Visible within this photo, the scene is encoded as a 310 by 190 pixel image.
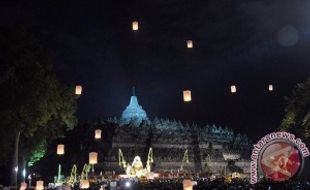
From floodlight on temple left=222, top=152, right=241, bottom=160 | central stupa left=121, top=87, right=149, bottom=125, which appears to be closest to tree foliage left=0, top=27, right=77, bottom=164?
floodlight on temple left=222, top=152, right=241, bottom=160

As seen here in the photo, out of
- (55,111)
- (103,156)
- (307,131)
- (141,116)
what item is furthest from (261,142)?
(141,116)

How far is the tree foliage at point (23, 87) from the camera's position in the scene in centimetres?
2898

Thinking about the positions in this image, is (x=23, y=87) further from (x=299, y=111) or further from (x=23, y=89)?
(x=299, y=111)

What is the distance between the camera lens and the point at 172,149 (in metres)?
69.2

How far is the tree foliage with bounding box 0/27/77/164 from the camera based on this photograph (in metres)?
29.0

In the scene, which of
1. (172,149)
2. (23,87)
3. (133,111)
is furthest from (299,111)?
(133,111)

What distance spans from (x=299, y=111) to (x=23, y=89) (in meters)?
20.1

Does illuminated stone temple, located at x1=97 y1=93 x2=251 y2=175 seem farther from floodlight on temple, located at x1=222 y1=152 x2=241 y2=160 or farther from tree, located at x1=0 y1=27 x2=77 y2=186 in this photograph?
tree, located at x1=0 y1=27 x2=77 y2=186

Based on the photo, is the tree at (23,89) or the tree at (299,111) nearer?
the tree at (23,89)

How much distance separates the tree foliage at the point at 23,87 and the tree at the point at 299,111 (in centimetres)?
1709

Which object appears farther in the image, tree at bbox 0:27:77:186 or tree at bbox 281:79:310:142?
tree at bbox 281:79:310:142

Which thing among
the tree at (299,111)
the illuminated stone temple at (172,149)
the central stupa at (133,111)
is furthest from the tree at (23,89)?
the central stupa at (133,111)

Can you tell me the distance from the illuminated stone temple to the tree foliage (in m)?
27.4

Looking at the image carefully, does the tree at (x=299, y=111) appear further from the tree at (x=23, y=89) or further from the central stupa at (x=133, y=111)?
the central stupa at (x=133, y=111)
